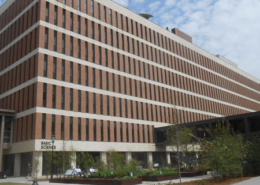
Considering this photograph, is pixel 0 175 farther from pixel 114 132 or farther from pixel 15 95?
pixel 114 132

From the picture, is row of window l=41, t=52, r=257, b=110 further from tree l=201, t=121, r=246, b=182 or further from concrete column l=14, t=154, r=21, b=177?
tree l=201, t=121, r=246, b=182

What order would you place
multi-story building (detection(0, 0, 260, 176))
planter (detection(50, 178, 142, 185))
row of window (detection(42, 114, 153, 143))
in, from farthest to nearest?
multi-story building (detection(0, 0, 260, 176))
row of window (detection(42, 114, 153, 143))
planter (detection(50, 178, 142, 185))

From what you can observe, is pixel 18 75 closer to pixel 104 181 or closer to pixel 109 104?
pixel 109 104

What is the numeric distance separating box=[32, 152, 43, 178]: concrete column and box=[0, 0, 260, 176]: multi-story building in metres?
0.28

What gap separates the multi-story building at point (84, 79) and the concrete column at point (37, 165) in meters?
0.28

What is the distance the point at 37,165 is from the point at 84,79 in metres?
17.0

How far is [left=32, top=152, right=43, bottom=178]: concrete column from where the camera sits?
3683 cm

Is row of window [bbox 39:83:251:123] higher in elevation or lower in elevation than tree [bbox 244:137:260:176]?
higher

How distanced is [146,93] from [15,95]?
27065 millimetres

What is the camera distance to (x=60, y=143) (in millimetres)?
41750

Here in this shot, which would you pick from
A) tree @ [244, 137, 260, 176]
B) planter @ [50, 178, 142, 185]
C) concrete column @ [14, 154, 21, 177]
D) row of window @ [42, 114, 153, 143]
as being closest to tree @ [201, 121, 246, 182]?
tree @ [244, 137, 260, 176]

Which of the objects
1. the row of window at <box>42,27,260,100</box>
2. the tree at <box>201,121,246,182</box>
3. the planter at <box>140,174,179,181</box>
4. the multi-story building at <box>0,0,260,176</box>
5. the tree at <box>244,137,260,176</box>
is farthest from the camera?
the row of window at <box>42,27,260,100</box>

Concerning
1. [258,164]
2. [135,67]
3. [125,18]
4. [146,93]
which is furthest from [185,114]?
[258,164]

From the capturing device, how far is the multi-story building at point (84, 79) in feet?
140
